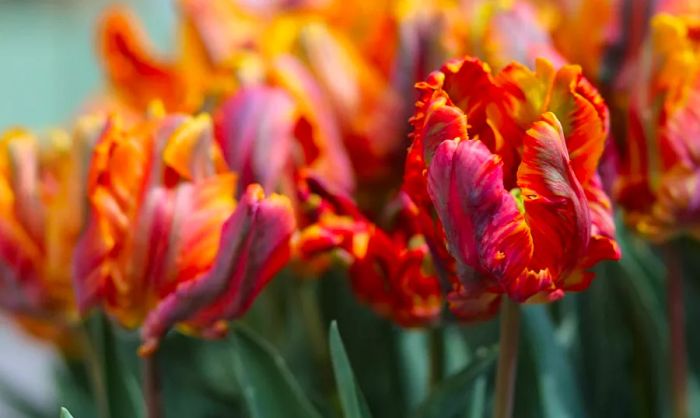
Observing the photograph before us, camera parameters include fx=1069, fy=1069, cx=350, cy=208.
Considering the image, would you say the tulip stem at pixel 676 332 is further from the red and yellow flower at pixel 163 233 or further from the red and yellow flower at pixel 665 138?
the red and yellow flower at pixel 163 233

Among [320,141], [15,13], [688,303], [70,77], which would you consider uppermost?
[320,141]

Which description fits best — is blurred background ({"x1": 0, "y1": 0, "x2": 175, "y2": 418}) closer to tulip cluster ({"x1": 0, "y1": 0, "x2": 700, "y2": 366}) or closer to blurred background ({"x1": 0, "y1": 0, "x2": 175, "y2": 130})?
blurred background ({"x1": 0, "y1": 0, "x2": 175, "y2": 130})

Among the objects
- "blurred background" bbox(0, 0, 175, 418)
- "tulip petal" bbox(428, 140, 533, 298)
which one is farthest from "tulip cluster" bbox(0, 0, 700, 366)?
"blurred background" bbox(0, 0, 175, 418)

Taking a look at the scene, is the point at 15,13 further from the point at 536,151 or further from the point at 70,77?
the point at 536,151

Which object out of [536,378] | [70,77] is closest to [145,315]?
[536,378]

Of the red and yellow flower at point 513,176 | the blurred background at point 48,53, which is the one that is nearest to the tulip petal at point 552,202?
the red and yellow flower at point 513,176
